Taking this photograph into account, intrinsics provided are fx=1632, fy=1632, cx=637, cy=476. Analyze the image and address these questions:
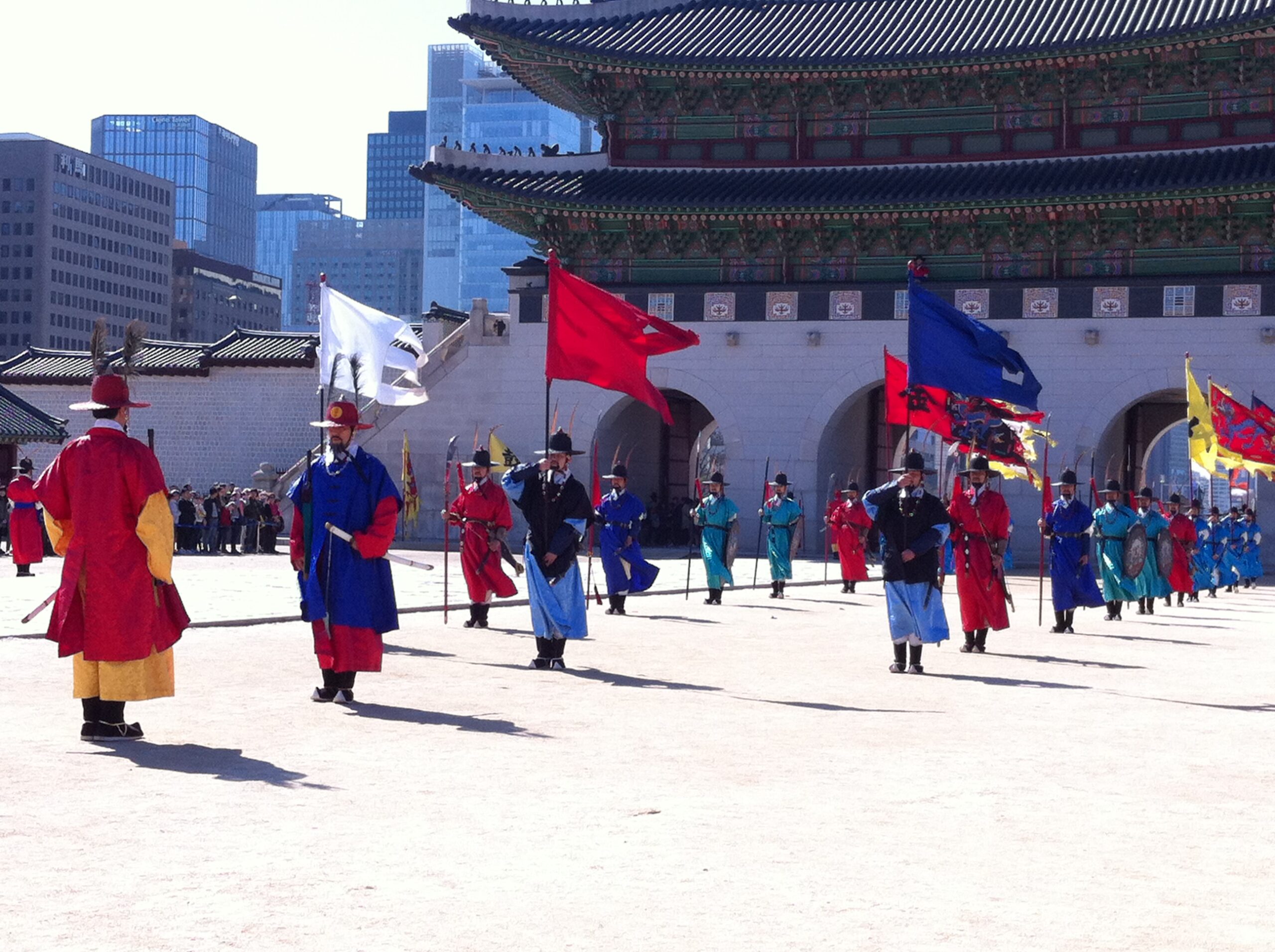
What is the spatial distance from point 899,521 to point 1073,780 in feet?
17.0

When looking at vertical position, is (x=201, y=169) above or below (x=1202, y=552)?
above

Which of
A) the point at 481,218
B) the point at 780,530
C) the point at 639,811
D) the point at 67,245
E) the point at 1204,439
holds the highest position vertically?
the point at 481,218

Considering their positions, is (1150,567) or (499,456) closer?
(1150,567)

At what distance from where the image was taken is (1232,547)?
25172 millimetres

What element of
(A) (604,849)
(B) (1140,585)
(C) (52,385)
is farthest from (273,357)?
(A) (604,849)

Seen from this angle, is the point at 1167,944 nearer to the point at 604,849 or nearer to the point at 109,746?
the point at 604,849

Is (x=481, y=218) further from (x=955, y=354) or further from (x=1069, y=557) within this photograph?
(x=955, y=354)

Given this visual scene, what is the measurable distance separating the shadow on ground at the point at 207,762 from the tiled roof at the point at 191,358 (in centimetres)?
2954

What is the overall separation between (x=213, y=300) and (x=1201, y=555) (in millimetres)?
104525

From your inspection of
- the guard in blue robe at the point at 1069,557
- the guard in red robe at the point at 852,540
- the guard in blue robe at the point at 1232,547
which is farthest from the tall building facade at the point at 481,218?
the guard in blue robe at the point at 1069,557

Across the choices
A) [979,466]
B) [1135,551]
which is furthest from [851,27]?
[979,466]

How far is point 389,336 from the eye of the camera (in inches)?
539

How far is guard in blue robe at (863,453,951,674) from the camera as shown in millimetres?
11812

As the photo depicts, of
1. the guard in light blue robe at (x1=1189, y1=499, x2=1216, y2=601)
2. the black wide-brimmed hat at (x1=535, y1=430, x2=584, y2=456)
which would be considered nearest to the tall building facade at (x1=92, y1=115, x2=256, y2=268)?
the guard in light blue robe at (x1=1189, y1=499, x2=1216, y2=601)
